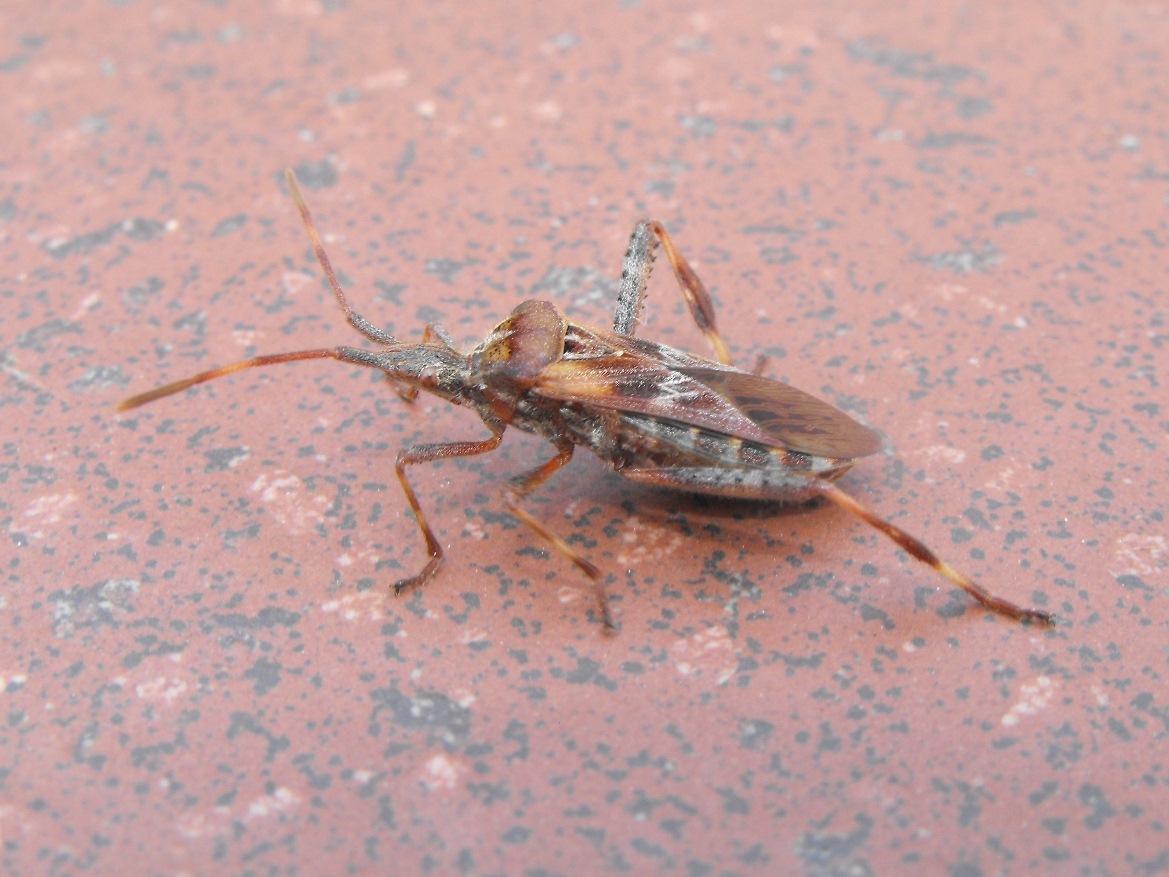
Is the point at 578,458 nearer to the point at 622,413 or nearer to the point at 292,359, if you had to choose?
the point at 622,413

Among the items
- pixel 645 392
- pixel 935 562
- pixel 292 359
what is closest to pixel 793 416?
pixel 645 392

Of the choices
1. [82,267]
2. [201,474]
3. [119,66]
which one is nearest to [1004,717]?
[201,474]

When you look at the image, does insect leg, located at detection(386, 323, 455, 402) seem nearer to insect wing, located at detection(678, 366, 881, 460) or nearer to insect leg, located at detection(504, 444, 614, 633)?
insect leg, located at detection(504, 444, 614, 633)

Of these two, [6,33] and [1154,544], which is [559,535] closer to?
[1154,544]

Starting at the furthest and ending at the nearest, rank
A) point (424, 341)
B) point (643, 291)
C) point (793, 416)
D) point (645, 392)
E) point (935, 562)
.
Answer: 1. point (643, 291)
2. point (424, 341)
3. point (645, 392)
4. point (793, 416)
5. point (935, 562)

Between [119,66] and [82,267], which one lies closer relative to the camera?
[82,267]

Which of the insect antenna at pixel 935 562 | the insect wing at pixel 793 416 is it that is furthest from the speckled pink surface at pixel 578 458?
the insect wing at pixel 793 416
